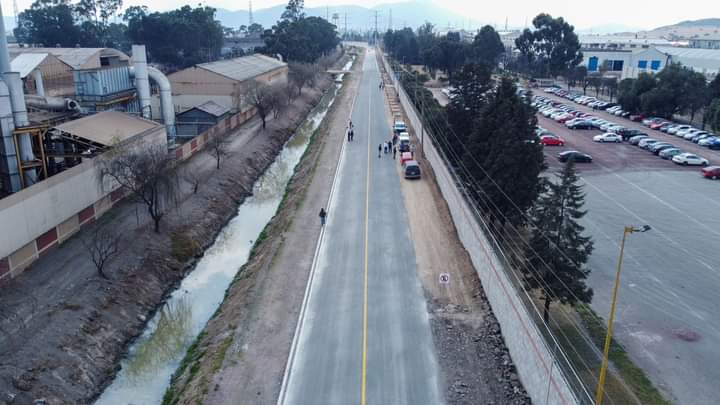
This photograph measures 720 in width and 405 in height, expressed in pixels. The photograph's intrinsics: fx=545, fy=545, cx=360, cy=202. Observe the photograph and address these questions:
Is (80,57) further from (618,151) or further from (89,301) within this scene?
(618,151)

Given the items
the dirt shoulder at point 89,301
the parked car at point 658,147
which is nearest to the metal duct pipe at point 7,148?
the dirt shoulder at point 89,301

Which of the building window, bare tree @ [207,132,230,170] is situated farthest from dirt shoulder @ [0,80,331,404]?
the building window

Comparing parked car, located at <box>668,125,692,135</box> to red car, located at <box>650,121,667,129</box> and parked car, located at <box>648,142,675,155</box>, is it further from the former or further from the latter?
parked car, located at <box>648,142,675,155</box>

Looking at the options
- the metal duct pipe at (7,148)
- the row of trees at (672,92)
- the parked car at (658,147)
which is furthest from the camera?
the row of trees at (672,92)

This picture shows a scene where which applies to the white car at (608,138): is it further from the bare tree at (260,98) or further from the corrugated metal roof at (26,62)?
the corrugated metal roof at (26,62)

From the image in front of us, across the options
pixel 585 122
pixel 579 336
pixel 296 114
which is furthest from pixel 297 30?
pixel 579 336

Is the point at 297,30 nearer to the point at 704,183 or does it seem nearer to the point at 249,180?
the point at 249,180

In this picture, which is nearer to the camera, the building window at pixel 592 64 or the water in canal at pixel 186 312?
the water in canal at pixel 186 312

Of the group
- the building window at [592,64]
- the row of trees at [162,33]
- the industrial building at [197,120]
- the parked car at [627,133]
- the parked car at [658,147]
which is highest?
the row of trees at [162,33]
